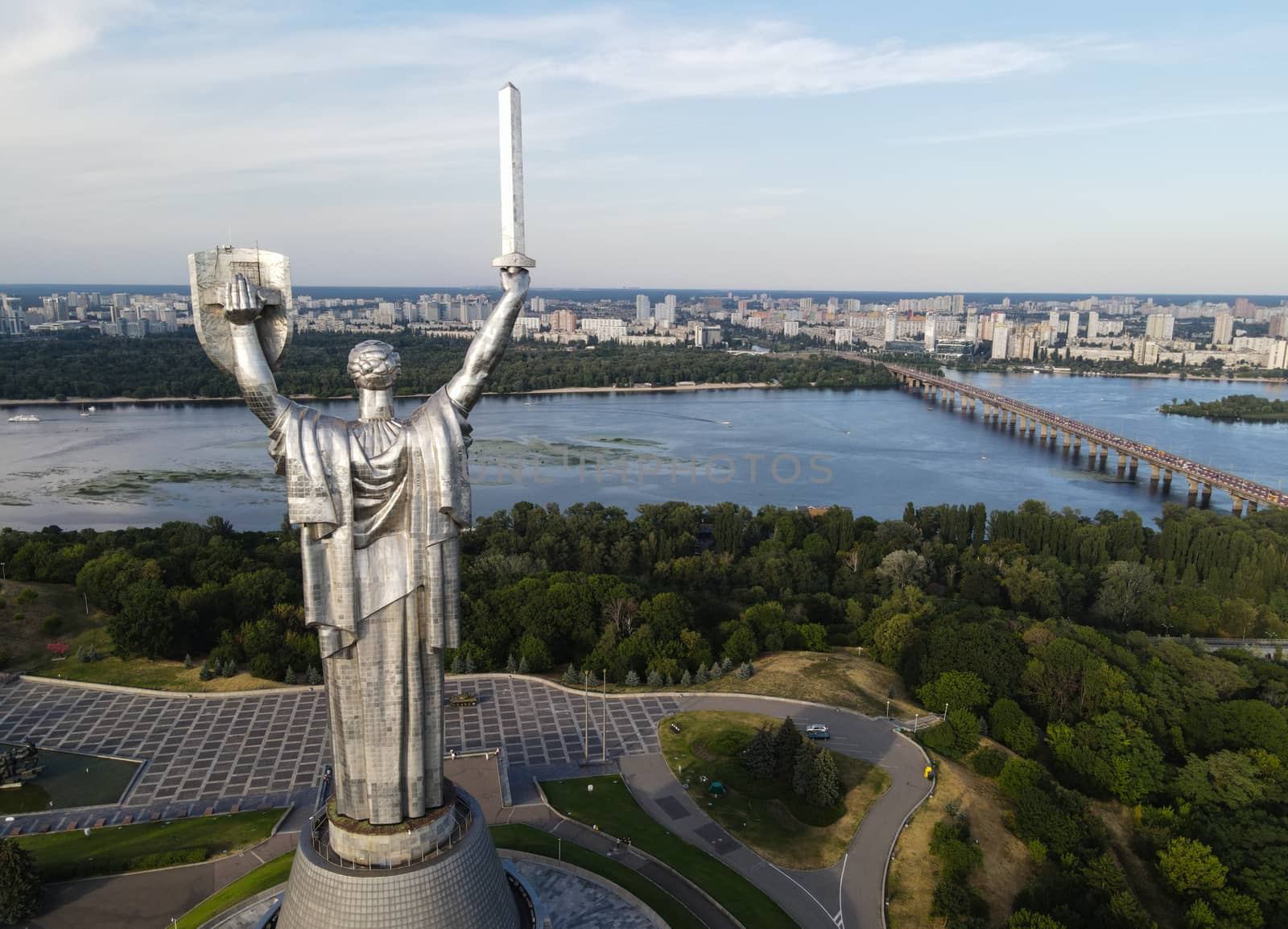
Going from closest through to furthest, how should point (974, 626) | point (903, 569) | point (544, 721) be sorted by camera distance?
point (544, 721), point (974, 626), point (903, 569)

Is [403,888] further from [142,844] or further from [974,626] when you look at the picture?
[974,626]

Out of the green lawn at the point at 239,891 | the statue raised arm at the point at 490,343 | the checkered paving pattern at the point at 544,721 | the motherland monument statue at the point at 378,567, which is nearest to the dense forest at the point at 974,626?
the checkered paving pattern at the point at 544,721

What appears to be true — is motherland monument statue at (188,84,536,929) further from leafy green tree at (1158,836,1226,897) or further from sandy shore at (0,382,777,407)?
sandy shore at (0,382,777,407)

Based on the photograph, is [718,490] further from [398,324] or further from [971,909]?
[398,324]

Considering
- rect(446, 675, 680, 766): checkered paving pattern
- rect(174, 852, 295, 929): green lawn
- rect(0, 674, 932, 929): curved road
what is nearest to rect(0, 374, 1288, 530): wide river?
rect(0, 674, 932, 929): curved road

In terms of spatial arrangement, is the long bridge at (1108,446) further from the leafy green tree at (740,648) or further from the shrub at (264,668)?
the shrub at (264,668)

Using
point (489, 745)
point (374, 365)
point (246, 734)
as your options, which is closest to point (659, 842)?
point (489, 745)
